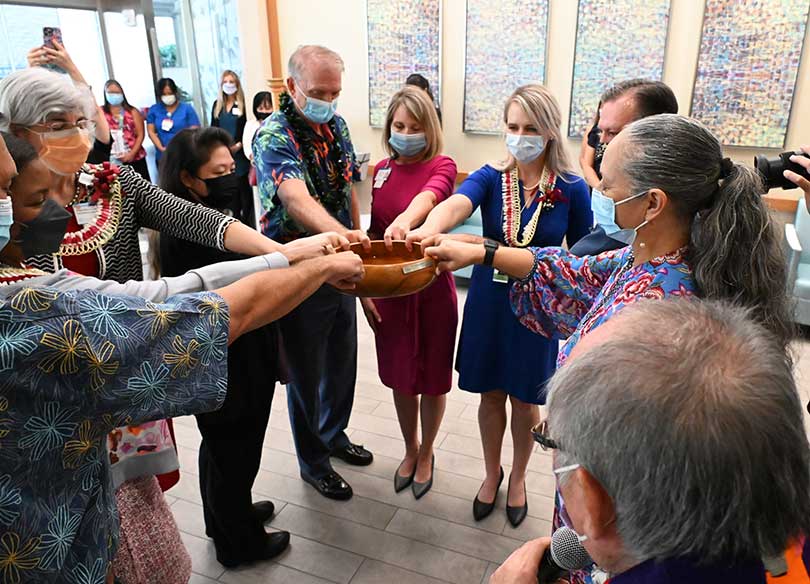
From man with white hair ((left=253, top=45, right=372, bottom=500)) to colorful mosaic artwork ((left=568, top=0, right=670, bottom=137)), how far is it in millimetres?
2955

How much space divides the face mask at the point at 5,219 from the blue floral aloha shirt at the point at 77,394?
0.87 ft

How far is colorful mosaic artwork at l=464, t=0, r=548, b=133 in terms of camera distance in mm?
4715

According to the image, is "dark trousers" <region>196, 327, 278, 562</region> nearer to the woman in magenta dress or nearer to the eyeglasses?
the woman in magenta dress

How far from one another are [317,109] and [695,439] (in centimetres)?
191

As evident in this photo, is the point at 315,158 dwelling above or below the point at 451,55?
below

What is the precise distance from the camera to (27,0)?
228 inches

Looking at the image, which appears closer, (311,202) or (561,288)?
(561,288)

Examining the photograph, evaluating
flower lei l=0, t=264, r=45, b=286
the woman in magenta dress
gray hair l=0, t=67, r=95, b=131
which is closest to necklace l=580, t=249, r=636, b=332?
the woman in magenta dress

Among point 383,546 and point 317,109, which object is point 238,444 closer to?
point 383,546

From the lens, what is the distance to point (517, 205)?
2.05 m

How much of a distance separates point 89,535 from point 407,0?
515 centimetres

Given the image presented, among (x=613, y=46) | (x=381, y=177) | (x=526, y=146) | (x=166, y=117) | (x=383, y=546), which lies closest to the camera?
(x=526, y=146)

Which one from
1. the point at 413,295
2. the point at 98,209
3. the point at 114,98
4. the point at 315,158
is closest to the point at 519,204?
→ the point at 413,295

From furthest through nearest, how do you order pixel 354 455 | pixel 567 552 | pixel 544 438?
pixel 354 455
pixel 567 552
pixel 544 438
